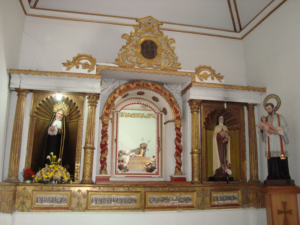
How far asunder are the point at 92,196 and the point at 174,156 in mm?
2515

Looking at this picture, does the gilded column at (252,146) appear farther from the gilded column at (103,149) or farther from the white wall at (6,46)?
the white wall at (6,46)

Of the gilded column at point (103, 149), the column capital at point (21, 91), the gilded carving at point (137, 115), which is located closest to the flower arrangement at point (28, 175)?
the gilded column at point (103, 149)

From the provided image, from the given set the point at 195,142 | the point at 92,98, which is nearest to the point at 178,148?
the point at 195,142

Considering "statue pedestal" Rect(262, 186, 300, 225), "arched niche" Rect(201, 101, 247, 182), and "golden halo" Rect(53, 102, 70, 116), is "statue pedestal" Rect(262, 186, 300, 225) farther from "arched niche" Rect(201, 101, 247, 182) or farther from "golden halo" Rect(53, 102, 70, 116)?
"golden halo" Rect(53, 102, 70, 116)

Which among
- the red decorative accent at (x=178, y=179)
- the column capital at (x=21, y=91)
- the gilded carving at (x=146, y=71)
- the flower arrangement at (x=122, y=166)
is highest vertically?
the gilded carving at (x=146, y=71)

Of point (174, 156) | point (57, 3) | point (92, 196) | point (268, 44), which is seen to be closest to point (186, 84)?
point (174, 156)

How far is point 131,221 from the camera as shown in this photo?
20.7 feet

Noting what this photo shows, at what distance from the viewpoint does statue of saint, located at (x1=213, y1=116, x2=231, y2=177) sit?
294 inches

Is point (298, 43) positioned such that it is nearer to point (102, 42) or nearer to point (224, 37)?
point (224, 37)

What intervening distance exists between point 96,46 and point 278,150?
5471mm

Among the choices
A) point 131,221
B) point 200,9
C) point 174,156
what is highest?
point 200,9

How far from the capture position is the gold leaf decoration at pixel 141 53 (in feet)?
23.2

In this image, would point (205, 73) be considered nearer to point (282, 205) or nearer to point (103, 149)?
point (103, 149)

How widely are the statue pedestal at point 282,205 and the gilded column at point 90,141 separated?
4.02 m
